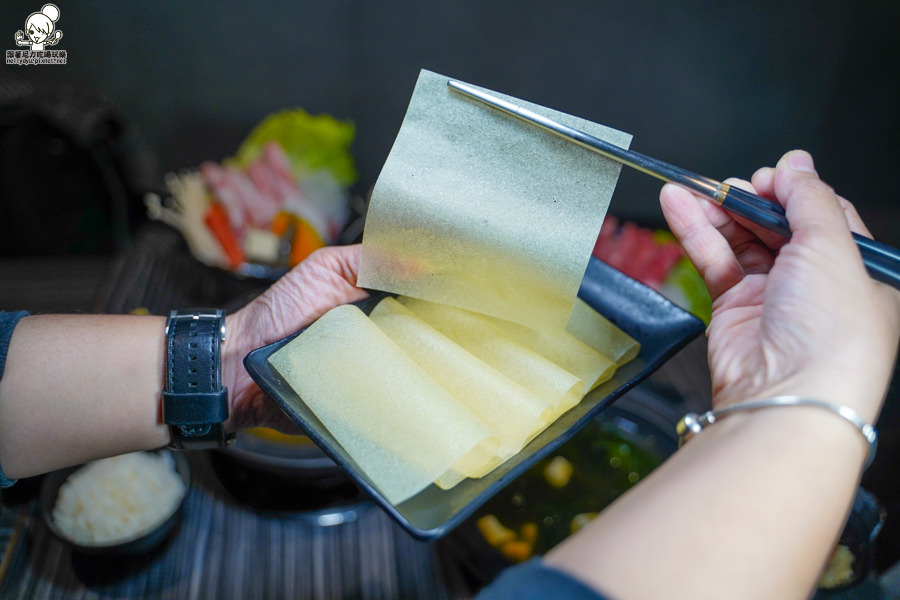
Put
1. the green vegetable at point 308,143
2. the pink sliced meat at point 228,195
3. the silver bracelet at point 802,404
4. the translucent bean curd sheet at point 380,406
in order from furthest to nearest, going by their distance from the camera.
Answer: the green vegetable at point 308,143
the pink sliced meat at point 228,195
the translucent bean curd sheet at point 380,406
the silver bracelet at point 802,404

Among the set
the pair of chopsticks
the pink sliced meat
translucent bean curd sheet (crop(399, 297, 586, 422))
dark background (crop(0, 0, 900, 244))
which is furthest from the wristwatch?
dark background (crop(0, 0, 900, 244))

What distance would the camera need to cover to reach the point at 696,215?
93 centimetres

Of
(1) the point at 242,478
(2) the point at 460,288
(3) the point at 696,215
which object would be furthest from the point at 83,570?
(3) the point at 696,215

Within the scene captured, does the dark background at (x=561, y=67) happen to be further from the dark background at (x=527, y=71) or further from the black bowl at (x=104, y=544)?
the black bowl at (x=104, y=544)

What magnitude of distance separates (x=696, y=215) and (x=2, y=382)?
1.17 metres

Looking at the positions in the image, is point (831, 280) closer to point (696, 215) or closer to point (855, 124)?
point (696, 215)

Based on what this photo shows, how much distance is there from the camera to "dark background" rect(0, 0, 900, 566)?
1.93 metres

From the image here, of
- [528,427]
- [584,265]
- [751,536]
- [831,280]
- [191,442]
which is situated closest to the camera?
[751,536]

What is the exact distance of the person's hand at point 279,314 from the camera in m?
1.10

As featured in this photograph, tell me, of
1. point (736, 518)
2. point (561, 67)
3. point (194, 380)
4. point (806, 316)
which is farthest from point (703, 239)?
point (561, 67)

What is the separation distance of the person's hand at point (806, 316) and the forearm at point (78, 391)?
938 millimetres

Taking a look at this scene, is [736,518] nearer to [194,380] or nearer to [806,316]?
[806,316]

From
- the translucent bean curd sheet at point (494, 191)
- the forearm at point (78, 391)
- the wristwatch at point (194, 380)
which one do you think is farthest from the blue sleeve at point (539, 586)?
the forearm at point (78, 391)

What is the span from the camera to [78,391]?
100 cm
